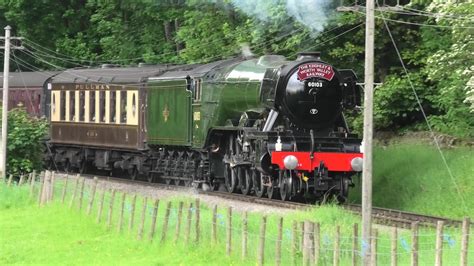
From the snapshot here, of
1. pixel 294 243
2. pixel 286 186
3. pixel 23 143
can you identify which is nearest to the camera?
pixel 294 243

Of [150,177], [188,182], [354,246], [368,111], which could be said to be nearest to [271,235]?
[354,246]

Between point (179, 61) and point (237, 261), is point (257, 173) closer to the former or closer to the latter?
point (237, 261)

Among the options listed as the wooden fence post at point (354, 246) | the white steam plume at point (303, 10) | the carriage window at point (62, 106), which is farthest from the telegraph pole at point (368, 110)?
the carriage window at point (62, 106)

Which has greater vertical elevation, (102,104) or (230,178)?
(102,104)

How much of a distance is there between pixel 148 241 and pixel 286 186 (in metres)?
5.23

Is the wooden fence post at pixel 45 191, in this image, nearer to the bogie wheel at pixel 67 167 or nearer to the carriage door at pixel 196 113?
the carriage door at pixel 196 113

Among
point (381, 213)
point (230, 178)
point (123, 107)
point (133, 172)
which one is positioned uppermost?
Answer: point (123, 107)

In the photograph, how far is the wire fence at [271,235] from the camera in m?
10.4

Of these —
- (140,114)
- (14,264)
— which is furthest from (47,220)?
(140,114)

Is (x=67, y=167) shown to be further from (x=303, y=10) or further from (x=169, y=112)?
(x=303, y=10)

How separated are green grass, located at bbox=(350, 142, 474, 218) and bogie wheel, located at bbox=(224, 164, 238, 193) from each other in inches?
113

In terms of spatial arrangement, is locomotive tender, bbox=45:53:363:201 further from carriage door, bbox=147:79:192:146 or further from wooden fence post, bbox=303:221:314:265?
wooden fence post, bbox=303:221:314:265

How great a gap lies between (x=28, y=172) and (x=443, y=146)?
1112 cm

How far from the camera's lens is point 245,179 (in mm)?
20219
